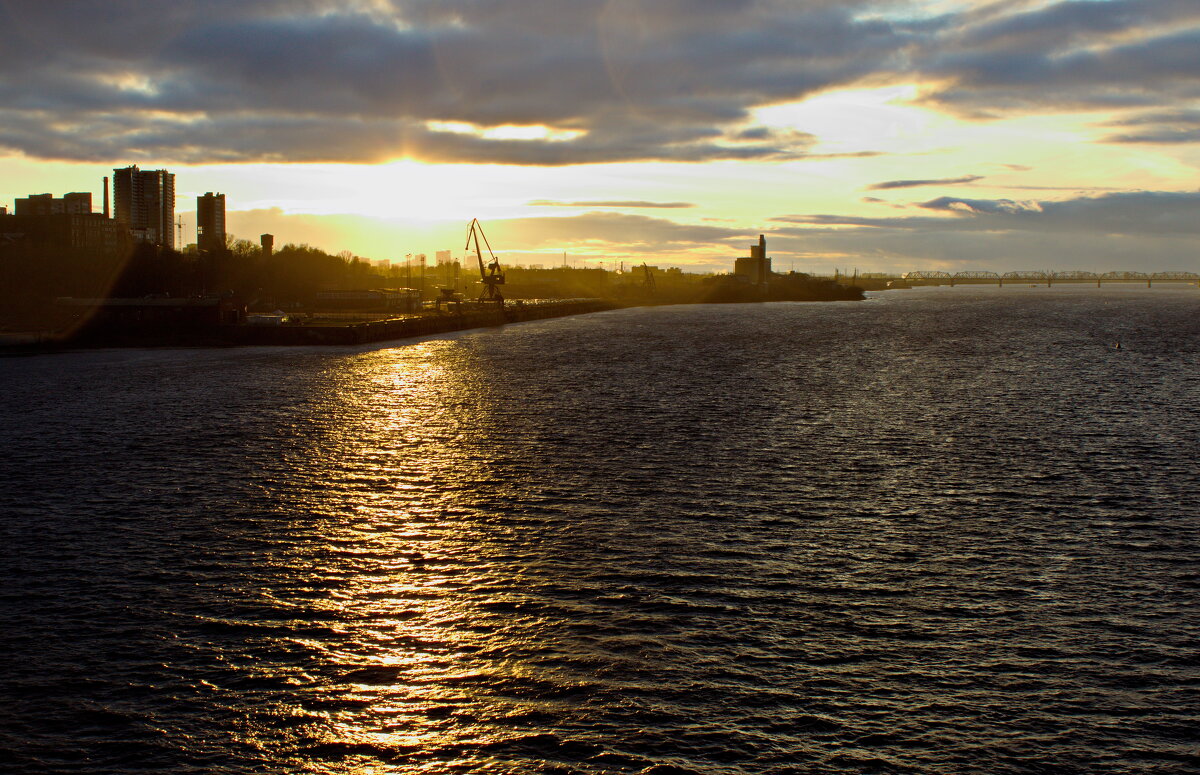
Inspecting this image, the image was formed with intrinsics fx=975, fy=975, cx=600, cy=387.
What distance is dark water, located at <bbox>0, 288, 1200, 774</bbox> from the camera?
16578 mm

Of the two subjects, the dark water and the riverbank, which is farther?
the riverbank

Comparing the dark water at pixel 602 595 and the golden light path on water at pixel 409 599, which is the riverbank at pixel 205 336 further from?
the golden light path on water at pixel 409 599

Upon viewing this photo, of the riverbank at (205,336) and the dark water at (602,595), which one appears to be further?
the riverbank at (205,336)

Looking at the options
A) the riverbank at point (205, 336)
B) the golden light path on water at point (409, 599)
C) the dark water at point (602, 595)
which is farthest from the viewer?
the riverbank at point (205, 336)

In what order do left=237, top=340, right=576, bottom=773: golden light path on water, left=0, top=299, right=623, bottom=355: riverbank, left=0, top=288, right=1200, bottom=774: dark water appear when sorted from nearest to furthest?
1. left=0, top=288, right=1200, bottom=774: dark water
2. left=237, top=340, right=576, bottom=773: golden light path on water
3. left=0, top=299, right=623, bottom=355: riverbank

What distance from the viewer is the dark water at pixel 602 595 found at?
54.4 ft

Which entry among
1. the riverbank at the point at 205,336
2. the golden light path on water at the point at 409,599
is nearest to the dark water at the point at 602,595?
the golden light path on water at the point at 409,599

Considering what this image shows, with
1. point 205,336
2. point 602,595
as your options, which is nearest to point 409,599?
point 602,595

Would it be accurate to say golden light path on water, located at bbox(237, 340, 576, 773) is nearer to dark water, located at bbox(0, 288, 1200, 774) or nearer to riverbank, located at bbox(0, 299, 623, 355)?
dark water, located at bbox(0, 288, 1200, 774)

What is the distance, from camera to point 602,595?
23.2 m

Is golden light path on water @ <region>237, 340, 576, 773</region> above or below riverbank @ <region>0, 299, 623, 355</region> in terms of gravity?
below

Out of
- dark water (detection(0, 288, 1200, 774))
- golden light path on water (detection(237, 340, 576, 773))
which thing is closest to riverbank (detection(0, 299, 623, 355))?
dark water (detection(0, 288, 1200, 774))

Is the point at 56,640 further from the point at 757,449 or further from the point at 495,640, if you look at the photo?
the point at 757,449

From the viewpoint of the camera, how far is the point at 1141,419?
5338cm
